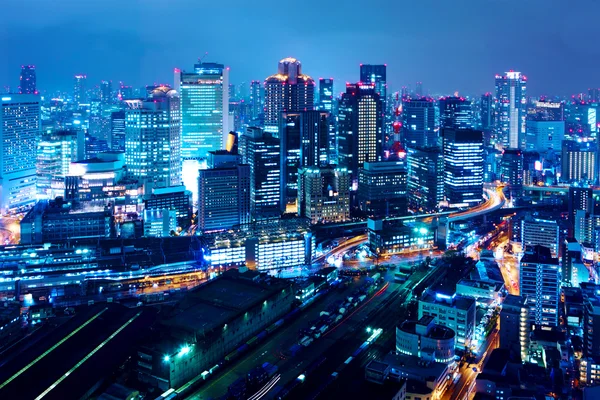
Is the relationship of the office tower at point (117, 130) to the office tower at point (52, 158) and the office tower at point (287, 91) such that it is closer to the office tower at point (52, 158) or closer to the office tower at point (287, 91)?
the office tower at point (52, 158)

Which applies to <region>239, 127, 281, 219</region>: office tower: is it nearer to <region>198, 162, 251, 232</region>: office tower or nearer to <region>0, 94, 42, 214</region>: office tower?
<region>198, 162, 251, 232</region>: office tower

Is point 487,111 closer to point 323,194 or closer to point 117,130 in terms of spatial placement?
point 323,194

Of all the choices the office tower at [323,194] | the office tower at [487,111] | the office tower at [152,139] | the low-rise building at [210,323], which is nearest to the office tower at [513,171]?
the office tower at [323,194]

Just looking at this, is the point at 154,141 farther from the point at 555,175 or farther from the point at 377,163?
the point at 555,175

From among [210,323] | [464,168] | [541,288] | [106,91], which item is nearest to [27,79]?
[106,91]

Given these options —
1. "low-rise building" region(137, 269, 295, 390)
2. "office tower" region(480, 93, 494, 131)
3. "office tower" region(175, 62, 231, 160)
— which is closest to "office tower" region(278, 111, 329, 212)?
"office tower" region(175, 62, 231, 160)

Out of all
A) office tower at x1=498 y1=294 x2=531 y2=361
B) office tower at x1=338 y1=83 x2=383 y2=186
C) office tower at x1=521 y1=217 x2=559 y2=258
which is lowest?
office tower at x1=498 y1=294 x2=531 y2=361
